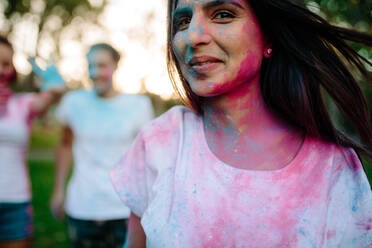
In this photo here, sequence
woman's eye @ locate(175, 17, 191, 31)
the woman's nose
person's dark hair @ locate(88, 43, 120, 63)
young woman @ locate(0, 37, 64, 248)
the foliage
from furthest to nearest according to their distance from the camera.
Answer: the foliage → person's dark hair @ locate(88, 43, 120, 63) → young woman @ locate(0, 37, 64, 248) → woman's eye @ locate(175, 17, 191, 31) → the woman's nose

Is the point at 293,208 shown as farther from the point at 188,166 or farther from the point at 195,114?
the point at 195,114

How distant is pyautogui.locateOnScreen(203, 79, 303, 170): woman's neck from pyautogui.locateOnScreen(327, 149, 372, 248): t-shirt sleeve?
225 millimetres

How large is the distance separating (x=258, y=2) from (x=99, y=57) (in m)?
2.31

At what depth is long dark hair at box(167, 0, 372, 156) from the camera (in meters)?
1.36

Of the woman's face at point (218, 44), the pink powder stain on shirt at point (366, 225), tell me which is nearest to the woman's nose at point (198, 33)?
the woman's face at point (218, 44)

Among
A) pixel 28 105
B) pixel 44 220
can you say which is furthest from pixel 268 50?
pixel 44 220

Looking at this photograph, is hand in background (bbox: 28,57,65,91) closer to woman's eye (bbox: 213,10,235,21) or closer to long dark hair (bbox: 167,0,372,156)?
long dark hair (bbox: 167,0,372,156)

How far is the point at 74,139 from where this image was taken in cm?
324

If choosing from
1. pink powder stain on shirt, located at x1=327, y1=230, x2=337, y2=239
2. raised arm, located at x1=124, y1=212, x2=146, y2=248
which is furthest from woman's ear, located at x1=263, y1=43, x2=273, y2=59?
raised arm, located at x1=124, y1=212, x2=146, y2=248

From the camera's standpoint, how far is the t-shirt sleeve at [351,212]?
116cm

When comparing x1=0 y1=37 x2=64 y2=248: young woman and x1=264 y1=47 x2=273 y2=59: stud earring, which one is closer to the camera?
x1=264 y1=47 x2=273 y2=59: stud earring

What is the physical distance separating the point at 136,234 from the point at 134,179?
10.2 inches

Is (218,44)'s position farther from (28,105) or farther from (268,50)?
(28,105)

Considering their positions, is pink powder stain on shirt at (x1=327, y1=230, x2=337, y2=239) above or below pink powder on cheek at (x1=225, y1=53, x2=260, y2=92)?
below
